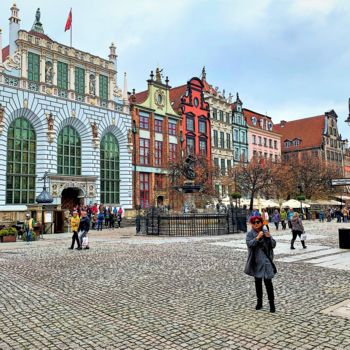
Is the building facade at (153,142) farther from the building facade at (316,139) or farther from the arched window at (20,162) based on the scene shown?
the building facade at (316,139)

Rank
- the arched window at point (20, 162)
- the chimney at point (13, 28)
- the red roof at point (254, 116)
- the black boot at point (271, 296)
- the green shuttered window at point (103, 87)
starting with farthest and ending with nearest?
1. the red roof at point (254, 116)
2. the green shuttered window at point (103, 87)
3. the chimney at point (13, 28)
4. the arched window at point (20, 162)
5. the black boot at point (271, 296)

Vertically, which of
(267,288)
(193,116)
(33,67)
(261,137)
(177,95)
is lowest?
(267,288)

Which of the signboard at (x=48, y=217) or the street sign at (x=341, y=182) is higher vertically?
the street sign at (x=341, y=182)

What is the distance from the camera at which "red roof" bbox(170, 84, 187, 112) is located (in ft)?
168

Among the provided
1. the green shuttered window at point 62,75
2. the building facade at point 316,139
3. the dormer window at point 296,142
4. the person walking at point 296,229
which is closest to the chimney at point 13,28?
the green shuttered window at point 62,75

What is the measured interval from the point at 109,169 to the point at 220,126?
21.9 meters

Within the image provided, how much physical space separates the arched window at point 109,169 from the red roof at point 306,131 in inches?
1931

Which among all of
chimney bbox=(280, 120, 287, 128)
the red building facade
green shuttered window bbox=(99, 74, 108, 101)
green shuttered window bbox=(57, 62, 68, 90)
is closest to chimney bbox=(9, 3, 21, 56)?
green shuttered window bbox=(57, 62, 68, 90)

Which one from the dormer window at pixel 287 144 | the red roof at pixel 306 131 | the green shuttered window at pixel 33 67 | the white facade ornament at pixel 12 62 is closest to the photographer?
the white facade ornament at pixel 12 62

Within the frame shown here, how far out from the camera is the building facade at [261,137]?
63469mm

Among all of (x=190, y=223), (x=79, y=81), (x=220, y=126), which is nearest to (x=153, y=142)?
(x=79, y=81)

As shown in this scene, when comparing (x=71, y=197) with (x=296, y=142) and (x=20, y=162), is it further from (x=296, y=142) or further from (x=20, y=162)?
(x=296, y=142)

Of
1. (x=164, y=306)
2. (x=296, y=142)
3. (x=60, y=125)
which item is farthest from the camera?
(x=296, y=142)

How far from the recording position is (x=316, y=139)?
7862cm
